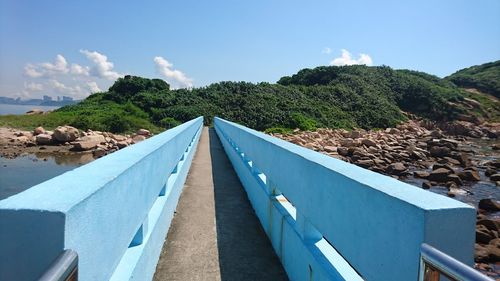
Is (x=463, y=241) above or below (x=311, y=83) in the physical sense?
below


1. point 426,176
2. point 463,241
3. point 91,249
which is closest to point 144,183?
point 91,249

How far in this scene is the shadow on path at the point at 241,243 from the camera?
13.3 ft

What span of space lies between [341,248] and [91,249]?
162cm

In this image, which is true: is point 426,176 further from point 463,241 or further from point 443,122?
point 443,122

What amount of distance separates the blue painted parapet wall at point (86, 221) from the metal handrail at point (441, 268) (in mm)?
1463

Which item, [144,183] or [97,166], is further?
[144,183]

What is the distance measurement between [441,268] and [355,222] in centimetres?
98

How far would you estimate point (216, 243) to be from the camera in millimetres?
4902

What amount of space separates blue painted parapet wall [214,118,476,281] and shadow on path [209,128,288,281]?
16 cm

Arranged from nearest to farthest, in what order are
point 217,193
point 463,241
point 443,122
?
point 463,241 < point 217,193 < point 443,122

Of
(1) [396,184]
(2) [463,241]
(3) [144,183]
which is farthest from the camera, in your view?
(3) [144,183]

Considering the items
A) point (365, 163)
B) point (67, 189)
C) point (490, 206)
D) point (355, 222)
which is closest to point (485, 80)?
point (365, 163)

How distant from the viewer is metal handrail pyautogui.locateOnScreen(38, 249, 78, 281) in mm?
1186

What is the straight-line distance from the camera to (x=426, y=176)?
16.5 meters
